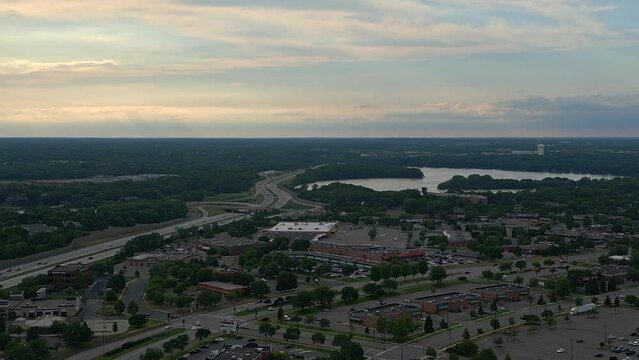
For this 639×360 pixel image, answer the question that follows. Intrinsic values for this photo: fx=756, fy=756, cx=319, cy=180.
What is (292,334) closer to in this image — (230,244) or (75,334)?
(75,334)

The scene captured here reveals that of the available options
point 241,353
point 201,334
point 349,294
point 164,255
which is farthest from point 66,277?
point 241,353

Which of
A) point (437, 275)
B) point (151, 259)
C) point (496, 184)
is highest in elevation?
point (496, 184)

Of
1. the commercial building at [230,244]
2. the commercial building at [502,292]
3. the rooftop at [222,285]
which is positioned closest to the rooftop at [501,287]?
the commercial building at [502,292]

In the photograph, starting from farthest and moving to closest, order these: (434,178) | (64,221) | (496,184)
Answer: (434,178) < (496,184) < (64,221)

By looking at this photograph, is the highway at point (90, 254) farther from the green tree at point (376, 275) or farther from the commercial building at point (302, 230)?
the green tree at point (376, 275)

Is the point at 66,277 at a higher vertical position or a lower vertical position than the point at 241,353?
lower

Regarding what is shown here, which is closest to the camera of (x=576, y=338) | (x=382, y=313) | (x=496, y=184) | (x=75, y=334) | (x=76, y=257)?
(x=75, y=334)

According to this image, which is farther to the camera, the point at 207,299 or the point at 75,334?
the point at 207,299

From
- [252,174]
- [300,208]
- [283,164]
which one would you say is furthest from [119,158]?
[300,208]
